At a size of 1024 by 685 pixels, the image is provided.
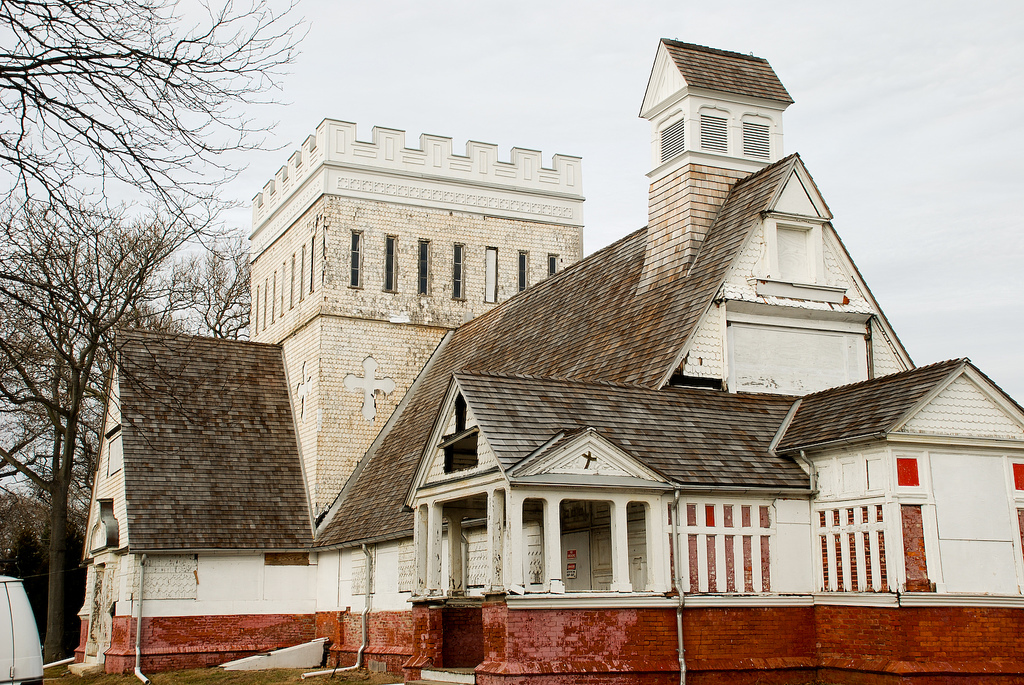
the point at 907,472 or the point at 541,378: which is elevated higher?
the point at 541,378

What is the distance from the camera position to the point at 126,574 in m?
25.1

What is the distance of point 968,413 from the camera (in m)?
14.9

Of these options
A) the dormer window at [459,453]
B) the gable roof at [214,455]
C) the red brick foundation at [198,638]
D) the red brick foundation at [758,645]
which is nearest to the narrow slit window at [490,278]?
the gable roof at [214,455]

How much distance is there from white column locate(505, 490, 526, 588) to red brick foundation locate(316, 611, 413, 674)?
6.75m

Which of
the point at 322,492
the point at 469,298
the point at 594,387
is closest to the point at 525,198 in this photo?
the point at 469,298

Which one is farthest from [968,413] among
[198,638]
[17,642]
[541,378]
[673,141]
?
[198,638]

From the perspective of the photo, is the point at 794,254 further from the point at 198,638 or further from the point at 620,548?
the point at 198,638

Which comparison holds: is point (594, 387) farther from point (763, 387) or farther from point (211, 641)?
point (211, 641)

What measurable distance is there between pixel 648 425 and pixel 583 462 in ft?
5.56

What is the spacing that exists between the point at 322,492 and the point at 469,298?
23.1 ft

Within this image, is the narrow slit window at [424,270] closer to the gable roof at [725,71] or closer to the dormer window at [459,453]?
the gable roof at [725,71]

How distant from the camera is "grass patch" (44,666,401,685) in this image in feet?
66.6

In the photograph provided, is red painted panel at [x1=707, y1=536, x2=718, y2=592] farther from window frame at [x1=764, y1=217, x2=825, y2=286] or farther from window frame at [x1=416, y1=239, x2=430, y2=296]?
window frame at [x1=416, y1=239, x2=430, y2=296]

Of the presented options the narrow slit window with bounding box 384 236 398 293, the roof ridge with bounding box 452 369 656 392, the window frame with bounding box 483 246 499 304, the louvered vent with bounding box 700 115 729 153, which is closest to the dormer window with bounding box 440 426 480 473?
the roof ridge with bounding box 452 369 656 392
